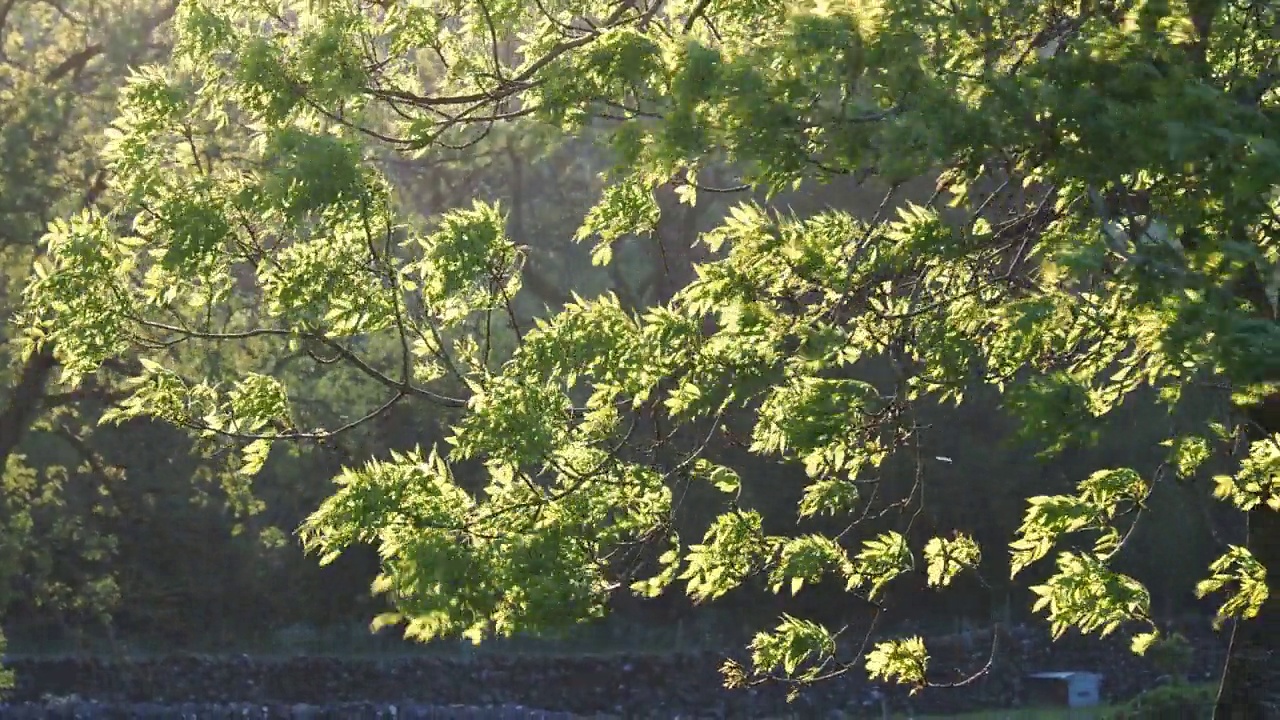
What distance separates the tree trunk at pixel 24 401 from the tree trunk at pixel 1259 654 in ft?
42.0

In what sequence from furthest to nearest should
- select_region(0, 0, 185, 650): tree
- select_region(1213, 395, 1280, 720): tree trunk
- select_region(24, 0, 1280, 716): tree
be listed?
select_region(0, 0, 185, 650): tree → select_region(1213, 395, 1280, 720): tree trunk → select_region(24, 0, 1280, 716): tree

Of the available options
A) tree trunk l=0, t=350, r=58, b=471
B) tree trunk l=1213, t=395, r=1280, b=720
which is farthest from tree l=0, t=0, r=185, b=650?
tree trunk l=1213, t=395, r=1280, b=720

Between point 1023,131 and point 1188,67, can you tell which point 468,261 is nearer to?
point 1023,131

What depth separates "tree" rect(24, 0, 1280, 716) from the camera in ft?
23.4

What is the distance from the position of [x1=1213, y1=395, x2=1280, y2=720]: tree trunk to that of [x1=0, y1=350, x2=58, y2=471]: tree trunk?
12.8 metres

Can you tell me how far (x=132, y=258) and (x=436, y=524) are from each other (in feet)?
7.19

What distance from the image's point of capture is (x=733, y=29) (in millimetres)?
8703

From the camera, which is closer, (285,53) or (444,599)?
(444,599)

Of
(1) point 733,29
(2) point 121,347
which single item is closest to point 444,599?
(2) point 121,347

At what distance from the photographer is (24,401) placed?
18688mm

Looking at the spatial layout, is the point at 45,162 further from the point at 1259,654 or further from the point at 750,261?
the point at 1259,654

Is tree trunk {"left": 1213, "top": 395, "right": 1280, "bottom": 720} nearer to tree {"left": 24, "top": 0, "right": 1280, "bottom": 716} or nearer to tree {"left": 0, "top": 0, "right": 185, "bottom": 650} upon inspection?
tree {"left": 24, "top": 0, "right": 1280, "bottom": 716}

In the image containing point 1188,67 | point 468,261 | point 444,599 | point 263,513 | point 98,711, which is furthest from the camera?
point 263,513

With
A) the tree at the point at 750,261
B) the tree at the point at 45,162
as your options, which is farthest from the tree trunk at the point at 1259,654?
the tree at the point at 45,162
